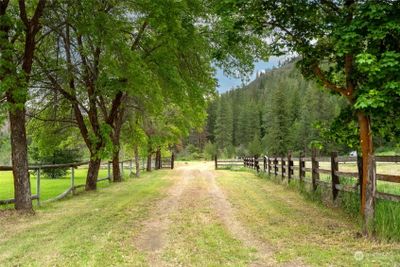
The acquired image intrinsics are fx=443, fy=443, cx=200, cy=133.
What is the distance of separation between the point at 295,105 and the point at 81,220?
89585 millimetres

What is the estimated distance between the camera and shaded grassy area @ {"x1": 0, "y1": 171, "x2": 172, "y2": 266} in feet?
20.7

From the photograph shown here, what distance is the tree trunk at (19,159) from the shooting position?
11281mm

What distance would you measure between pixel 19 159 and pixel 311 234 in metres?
7.49

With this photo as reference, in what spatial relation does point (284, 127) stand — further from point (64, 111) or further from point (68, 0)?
point (68, 0)

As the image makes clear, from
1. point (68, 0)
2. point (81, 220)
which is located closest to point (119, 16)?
point (68, 0)

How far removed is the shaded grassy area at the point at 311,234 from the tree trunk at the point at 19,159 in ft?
17.9

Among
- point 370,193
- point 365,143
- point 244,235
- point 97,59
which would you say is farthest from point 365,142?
point 97,59

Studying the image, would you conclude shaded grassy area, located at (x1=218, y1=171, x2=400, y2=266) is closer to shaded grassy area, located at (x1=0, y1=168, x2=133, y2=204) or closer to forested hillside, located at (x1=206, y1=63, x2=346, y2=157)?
shaded grassy area, located at (x1=0, y1=168, x2=133, y2=204)

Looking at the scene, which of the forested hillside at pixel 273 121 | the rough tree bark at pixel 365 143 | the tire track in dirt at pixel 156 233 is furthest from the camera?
the forested hillside at pixel 273 121

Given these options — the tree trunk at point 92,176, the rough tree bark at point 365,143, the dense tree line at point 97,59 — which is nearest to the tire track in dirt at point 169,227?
the rough tree bark at point 365,143

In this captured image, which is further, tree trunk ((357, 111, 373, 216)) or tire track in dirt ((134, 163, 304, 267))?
tree trunk ((357, 111, 373, 216))

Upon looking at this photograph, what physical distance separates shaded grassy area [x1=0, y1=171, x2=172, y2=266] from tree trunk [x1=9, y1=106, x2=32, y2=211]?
39 cm

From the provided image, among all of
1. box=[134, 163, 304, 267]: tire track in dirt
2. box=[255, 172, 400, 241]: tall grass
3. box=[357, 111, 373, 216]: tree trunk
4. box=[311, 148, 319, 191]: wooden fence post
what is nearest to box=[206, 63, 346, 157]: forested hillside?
box=[311, 148, 319, 191]: wooden fence post

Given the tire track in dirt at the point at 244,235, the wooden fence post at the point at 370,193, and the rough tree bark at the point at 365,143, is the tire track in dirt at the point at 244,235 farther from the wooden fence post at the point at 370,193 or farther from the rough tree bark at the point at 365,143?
the rough tree bark at the point at 365,143
